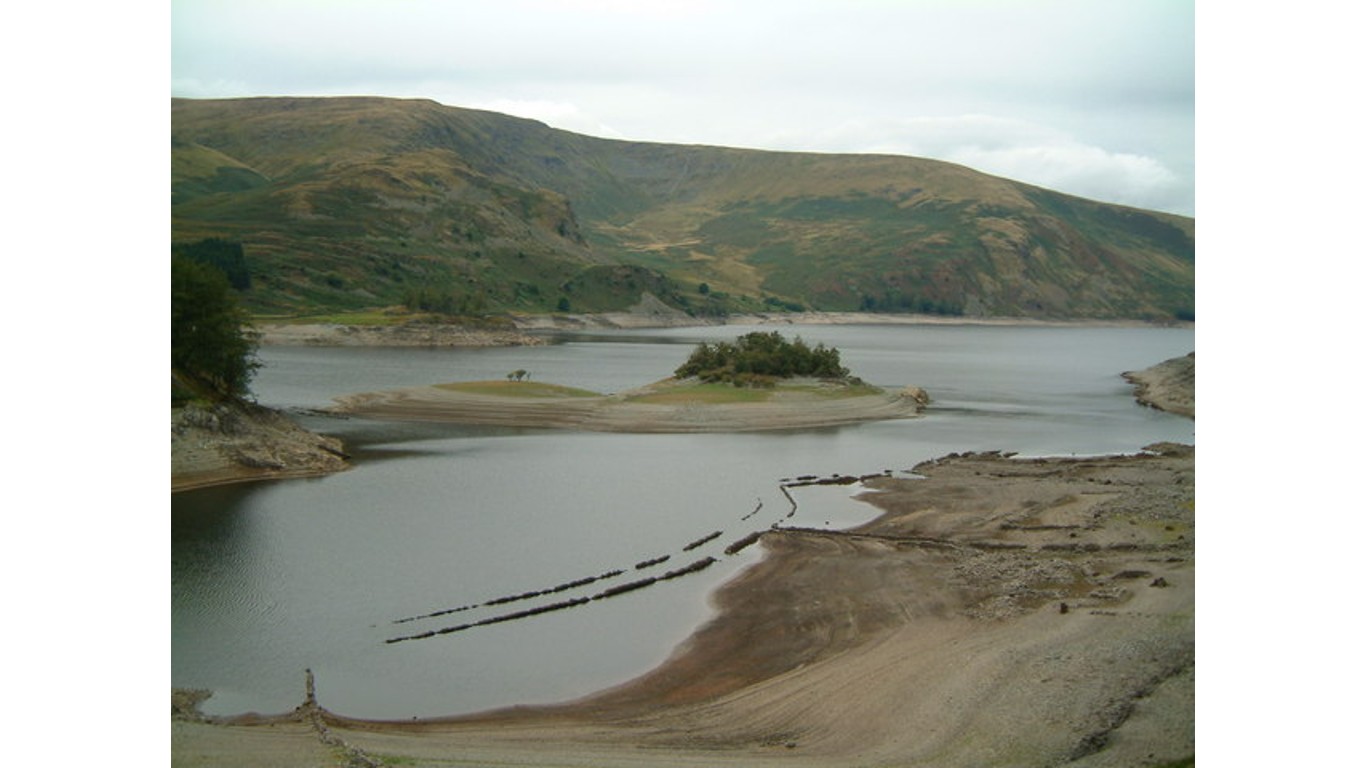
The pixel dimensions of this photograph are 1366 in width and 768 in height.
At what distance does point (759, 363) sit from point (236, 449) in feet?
111

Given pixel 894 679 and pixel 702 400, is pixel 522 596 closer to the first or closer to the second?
pixel 894 679

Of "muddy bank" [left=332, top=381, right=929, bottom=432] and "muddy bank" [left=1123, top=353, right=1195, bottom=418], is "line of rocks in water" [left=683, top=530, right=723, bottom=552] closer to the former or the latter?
"muddy bank" [left=332, top=381, right=929, bottom=432]

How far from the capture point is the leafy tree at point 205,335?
37.6 m

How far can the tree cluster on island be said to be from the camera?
64188 mm

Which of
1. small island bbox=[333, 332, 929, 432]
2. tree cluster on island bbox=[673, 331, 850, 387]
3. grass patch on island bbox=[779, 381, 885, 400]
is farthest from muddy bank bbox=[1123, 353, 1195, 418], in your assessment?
tree cluster on island bbox=[673, 331, 850, 387]

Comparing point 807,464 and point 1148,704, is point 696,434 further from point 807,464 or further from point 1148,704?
point 1148,704

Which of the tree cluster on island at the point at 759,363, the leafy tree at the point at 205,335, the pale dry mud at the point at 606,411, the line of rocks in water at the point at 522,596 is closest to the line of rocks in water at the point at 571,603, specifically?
the line of rocks in water at the point at 522,596

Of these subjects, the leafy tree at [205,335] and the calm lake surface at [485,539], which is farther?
the leafy tree at [205,335]

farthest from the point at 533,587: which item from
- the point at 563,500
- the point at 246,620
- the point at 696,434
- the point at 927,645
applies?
the point at 696,434

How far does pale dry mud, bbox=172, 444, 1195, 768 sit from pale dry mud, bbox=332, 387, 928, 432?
26527 mm

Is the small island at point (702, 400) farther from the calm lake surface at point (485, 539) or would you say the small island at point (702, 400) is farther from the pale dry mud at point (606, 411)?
the calm lake surface at point (485, 539)

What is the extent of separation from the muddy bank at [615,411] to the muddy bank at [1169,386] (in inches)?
728
